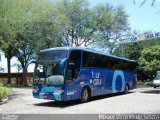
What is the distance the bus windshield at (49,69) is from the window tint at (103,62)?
204 cm

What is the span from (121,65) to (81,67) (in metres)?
8.08

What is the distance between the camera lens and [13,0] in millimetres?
27516

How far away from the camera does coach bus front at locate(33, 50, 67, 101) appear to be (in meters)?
18.4

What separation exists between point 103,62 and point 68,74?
5362 mm

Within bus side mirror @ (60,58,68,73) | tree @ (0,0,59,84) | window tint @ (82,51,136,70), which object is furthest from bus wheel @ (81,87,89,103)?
tree @ (0,0,59,84)

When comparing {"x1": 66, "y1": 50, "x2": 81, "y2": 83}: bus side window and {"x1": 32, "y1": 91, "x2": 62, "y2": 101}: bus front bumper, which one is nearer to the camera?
{"x1": 32, "y1": 91, "x2": 62, "y2": 101}: bus front bumper

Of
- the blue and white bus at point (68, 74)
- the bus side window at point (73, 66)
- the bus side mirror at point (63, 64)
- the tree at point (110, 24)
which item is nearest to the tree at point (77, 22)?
the tree at point (110, 24)

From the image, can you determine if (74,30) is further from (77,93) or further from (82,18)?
(77,93)

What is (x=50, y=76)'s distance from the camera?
1877 centimetres

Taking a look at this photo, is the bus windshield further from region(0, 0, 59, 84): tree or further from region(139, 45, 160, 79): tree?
region(139, 45, 160, 79): tree

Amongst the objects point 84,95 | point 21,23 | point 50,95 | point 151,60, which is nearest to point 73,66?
point 50,95

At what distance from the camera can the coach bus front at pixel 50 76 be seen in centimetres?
1842

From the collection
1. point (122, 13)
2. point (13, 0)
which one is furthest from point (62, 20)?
point (13, 0)

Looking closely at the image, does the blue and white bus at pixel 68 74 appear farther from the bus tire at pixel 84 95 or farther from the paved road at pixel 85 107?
the paved road at pixel 85 107
